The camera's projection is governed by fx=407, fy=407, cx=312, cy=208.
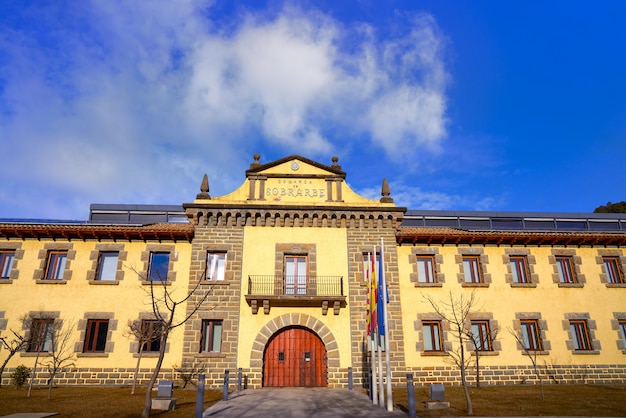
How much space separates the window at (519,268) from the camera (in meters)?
22.2

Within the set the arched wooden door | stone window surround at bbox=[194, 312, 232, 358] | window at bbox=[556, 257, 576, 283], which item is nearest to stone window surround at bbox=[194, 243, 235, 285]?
stone window surround at bbox=[194, 312, 232, 358]

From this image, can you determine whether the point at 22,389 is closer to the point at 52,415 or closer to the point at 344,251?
the point at 52,415

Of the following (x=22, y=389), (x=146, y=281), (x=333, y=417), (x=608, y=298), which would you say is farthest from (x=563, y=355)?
(x=22, y=389)

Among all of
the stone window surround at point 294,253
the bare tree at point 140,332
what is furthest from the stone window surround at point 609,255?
the bare tree at point 140,332

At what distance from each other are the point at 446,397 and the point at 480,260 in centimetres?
821

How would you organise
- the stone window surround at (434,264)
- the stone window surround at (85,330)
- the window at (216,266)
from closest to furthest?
1. the stone window surround at (85,330)
2. the window at (216,266)
3. the stone window surround at (434,264)

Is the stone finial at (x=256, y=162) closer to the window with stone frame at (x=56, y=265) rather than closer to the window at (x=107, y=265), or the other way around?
the window at (x=107, y=265)

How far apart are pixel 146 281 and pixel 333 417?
512 inches

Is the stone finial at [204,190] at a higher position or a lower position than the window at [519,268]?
higher

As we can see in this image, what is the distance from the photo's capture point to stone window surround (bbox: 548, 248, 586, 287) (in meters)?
22.0

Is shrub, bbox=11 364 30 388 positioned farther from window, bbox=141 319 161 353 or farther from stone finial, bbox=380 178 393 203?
stone finial, bbox=380 178 393 203

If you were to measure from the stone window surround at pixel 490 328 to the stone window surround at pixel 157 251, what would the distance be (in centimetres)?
1530

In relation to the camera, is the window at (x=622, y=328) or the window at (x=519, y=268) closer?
the window at (x=622, y=328)

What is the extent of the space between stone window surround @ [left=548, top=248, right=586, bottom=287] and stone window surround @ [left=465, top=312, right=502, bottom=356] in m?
4.39
